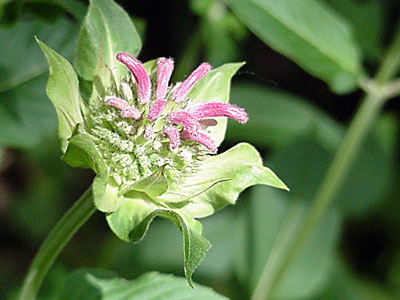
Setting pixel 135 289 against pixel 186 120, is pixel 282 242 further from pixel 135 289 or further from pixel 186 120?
pixel 186 120

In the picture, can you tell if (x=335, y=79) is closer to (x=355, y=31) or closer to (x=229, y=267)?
(x=355, y=31)

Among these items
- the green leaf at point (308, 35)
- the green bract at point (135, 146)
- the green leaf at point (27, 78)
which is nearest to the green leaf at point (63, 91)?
the green bract at point (135, 146)

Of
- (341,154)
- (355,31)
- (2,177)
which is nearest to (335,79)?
(341,154)

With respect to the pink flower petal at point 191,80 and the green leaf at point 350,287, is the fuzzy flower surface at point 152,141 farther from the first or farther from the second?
the green leaf at point 350,287

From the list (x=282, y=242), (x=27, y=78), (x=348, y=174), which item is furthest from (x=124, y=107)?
(x=348, y=174)

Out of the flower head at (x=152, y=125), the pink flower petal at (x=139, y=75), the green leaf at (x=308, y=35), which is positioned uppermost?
the green leaf at (x=308, y=35)

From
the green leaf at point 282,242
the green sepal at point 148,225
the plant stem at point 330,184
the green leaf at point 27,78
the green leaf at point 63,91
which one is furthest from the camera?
the green leaf at point 282,242
